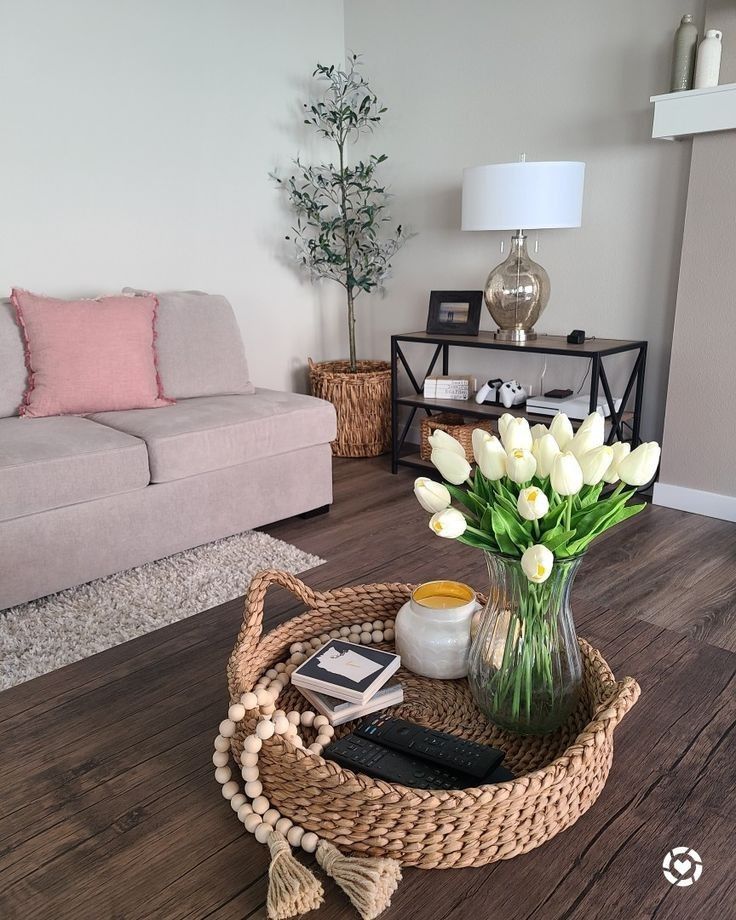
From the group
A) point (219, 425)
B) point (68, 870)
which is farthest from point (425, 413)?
point (68, 870)

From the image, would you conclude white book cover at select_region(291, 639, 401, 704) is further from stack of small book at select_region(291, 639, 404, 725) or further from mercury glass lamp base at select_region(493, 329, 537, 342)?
mercury glass lamp base at select_region(493, 329, 537, 342)

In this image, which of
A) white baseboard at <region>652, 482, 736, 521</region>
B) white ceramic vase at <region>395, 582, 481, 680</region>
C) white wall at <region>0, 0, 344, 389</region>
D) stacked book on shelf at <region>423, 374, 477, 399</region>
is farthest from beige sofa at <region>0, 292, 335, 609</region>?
white ceramic vase at <region>395, 582, 481, 680</region>

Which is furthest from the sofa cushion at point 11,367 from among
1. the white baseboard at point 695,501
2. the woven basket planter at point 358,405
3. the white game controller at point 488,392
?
the white baseboard at point 695,501

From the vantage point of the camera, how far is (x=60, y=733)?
958mm

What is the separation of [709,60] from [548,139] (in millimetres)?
792

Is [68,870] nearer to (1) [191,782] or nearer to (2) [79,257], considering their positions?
(1) [191,782]

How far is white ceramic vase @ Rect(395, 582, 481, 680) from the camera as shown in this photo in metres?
1.05

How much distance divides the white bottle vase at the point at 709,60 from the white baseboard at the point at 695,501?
1475mm

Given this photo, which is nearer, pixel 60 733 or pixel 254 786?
pixel 254 786

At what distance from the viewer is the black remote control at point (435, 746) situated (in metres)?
0.84

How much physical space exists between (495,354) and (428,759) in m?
3.00

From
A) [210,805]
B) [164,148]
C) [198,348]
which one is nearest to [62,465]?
[198,348]

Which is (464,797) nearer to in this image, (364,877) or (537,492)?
(364,877)

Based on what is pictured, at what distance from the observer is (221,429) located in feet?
8.68
